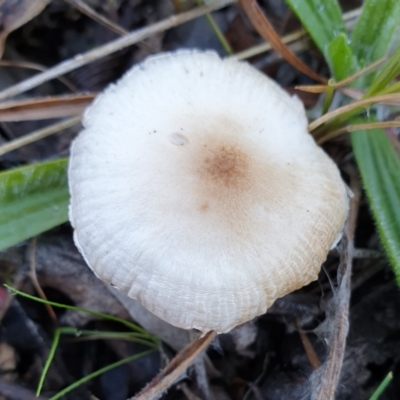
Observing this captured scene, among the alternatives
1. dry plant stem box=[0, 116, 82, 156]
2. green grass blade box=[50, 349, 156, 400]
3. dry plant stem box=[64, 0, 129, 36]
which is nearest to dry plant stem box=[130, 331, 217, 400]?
green grass blade box=[50, 349, 156, 400]

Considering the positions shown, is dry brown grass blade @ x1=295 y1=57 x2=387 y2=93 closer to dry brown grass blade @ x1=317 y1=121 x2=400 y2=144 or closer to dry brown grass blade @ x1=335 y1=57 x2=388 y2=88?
dry brown grass blade @ x1=335 y1=57 x2=388 y2=88

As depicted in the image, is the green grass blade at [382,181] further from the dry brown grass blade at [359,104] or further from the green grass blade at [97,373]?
the green grass blade at [97,373]

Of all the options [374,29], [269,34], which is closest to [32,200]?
[269,34]

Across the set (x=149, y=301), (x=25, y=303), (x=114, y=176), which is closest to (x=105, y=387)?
(x=25, y=303)

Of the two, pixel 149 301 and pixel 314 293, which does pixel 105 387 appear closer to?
pixel 149 301

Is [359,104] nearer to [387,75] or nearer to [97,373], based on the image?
[387,75]

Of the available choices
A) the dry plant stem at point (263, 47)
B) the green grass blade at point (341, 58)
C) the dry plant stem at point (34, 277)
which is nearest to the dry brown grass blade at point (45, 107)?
the dry plant stem at point (34, 277)
